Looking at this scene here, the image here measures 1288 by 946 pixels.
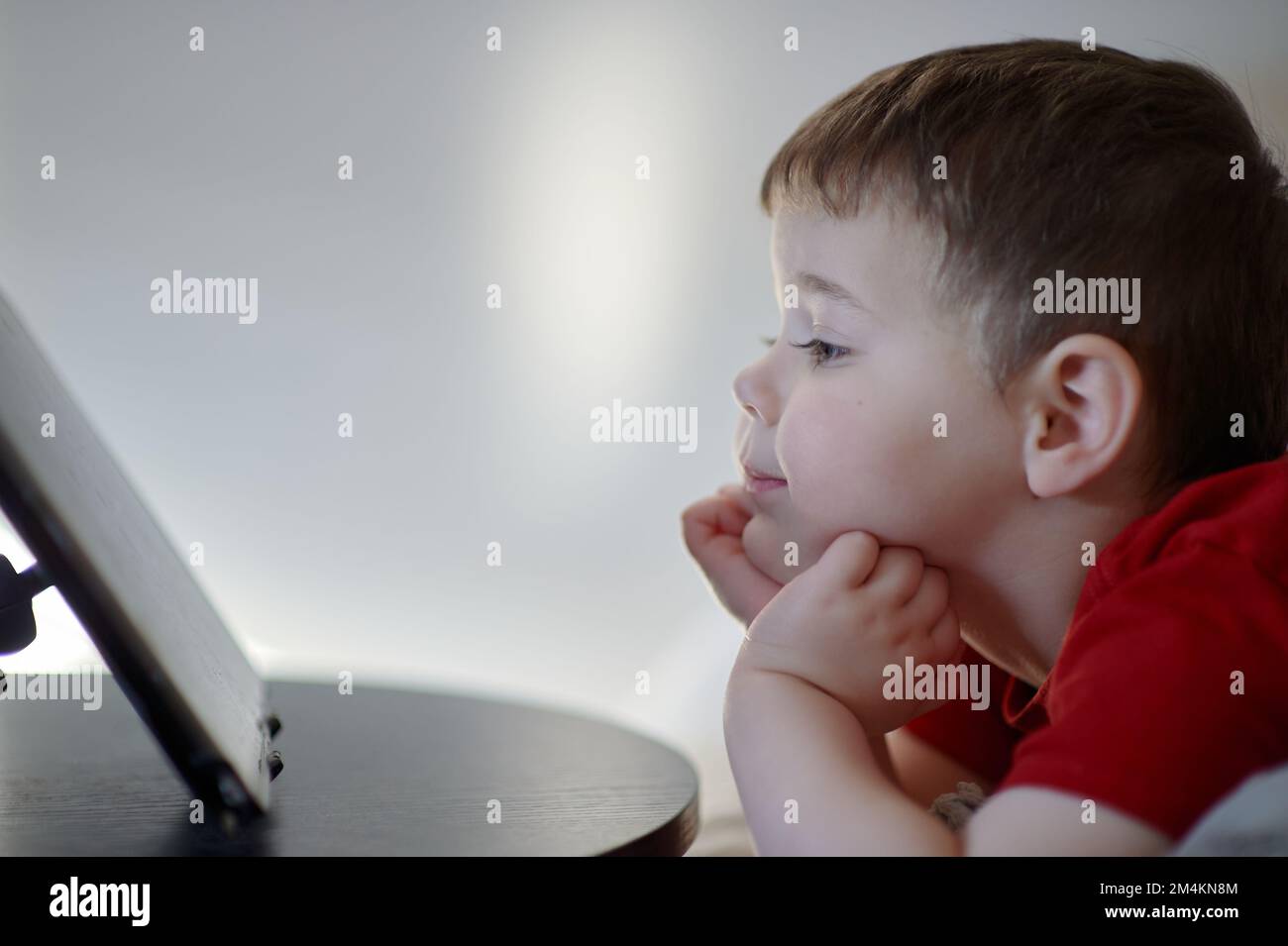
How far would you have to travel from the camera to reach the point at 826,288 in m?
0.81

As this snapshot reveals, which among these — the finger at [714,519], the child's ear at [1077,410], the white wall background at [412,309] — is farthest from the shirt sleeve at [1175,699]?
the white wall background at [412,309]

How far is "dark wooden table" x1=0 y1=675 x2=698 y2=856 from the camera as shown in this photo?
2.06 ft

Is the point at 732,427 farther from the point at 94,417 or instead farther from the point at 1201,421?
the point at 94,417

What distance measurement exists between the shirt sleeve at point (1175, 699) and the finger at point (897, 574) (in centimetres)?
16

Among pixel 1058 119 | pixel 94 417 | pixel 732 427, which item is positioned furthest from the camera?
pixel 94 417

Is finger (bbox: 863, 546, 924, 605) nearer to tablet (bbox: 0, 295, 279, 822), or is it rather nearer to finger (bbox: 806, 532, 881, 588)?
finger (bbox: 806, 532, 881, 588)

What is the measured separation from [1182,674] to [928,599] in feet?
0.74

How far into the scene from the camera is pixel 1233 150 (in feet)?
2.62

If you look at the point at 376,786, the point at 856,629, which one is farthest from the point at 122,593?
the point at 856,629

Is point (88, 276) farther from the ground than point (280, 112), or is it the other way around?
point (280, 112)

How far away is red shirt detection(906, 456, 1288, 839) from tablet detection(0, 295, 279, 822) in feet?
1.38
